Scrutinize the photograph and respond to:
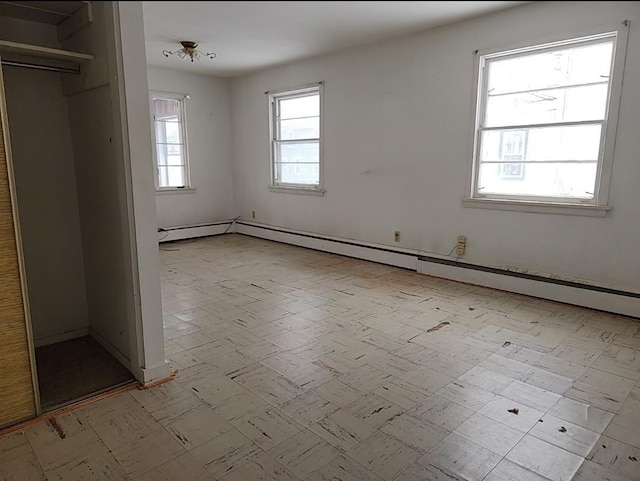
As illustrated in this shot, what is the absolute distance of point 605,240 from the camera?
348cm

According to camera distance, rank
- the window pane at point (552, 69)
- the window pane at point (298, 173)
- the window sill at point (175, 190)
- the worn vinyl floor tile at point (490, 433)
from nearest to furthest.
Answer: the worn vinyl floor tile at point (490, 433) < the window pane at point (552, 69) < the window pane at point (298, 173) < the window sill at point (175, 190)

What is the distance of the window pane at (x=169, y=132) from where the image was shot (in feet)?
20.7

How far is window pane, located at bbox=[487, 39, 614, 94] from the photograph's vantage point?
3.38 meters

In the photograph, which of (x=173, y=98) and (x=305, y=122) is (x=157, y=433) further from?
(x=173, y=98)

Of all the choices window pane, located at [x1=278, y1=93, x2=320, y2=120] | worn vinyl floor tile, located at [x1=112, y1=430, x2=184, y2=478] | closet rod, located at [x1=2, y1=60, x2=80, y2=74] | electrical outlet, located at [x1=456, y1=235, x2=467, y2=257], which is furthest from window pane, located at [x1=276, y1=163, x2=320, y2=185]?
worn vinyl floor tile, located at [x1=112, y1=430, x2=184, y2=478]

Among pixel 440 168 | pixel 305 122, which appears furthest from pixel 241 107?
pixel 440 168

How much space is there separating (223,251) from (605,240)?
4.39m

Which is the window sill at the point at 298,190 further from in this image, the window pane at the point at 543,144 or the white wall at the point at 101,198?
the white wall at the point at 101,198

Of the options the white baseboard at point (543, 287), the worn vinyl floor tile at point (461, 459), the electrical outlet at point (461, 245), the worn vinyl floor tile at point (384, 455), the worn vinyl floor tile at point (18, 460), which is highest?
the electrical outlet at point (461, 245)

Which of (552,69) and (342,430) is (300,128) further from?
(342,430)

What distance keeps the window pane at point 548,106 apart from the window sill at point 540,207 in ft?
2.33

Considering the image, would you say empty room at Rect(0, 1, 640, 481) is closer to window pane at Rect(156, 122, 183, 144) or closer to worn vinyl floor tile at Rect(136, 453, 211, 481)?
worn vinyl floor tile at Rect(136, 453, 211, 481)

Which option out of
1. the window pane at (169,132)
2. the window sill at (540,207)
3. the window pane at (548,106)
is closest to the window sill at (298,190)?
the window pane at (169,132)

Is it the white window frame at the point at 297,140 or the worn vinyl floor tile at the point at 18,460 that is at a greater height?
the white window frame at the point at 297,140
